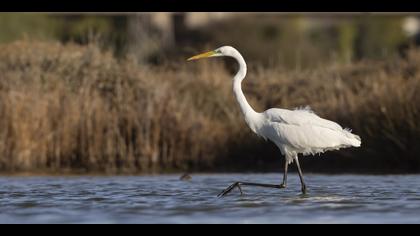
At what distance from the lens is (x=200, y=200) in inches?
510

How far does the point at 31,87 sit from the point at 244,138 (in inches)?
158

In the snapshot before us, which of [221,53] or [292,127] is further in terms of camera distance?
[221,53]

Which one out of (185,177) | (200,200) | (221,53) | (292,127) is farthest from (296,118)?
(185,177)

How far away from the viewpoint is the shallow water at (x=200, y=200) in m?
11.1

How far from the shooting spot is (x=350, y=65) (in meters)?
21.4

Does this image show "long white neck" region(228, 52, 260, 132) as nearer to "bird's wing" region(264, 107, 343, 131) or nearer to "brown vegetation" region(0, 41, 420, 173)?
"bird's wing" region(264, 107, 343, 131)

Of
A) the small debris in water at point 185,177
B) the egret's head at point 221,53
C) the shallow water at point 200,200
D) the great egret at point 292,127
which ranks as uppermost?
→ the egret's head at point 221,53

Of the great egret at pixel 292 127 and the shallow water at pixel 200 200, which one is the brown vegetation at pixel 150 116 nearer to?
the shallow water at pixel 200 200

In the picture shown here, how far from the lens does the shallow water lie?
36.5ft

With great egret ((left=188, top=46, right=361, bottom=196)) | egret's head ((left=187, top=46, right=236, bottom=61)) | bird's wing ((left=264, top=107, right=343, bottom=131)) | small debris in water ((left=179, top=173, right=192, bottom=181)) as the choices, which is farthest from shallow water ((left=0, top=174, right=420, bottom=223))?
egret's head ((left=187, top=46, right=236, bottom=61))

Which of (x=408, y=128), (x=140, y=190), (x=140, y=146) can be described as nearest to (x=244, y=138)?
(x=140, y=146)

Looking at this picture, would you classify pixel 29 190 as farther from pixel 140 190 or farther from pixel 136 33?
pixel 136 33

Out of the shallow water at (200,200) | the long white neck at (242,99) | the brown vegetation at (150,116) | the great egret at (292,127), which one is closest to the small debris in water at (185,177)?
the shallow water at (200,200)

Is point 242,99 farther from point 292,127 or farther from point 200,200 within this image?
point 200,200
